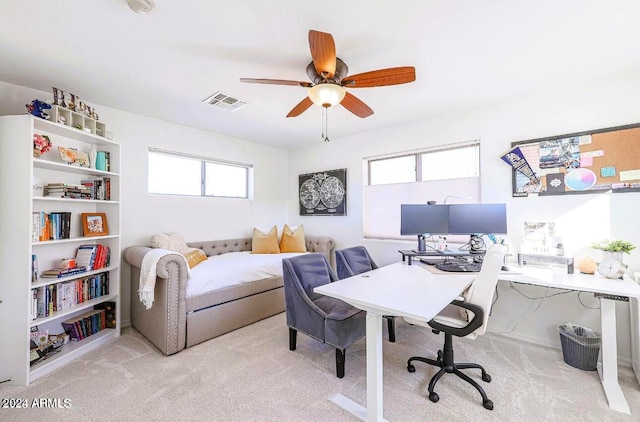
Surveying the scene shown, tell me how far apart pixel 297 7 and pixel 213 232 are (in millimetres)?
3169

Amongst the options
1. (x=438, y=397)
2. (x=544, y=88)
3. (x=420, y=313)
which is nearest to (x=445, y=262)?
(x=438, y=397)

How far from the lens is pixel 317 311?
2.13 meters

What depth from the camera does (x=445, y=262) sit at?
8.43 feet

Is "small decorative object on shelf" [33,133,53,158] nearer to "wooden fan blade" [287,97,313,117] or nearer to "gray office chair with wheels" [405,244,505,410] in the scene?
"wooden fan blade" [287,97,313,117]

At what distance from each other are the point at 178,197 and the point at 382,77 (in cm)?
301

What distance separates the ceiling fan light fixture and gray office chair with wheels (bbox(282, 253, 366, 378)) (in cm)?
133

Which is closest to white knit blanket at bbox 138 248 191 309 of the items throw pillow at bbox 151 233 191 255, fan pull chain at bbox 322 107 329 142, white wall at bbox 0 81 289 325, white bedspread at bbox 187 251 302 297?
white bedspread at bbox 187 251 302 297

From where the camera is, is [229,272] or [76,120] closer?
[76,120]

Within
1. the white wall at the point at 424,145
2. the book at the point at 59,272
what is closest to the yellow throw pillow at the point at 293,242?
the white wall at the point at 424,145

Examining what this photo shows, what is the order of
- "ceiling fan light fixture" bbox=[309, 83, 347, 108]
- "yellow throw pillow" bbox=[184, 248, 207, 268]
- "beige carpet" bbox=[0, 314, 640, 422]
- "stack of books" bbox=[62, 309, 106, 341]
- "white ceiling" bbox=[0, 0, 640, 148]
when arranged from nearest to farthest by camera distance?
"white ceiling" bbox=[0, 0, 640, 148]
"beige carpet" bbox=[0, 314, 640, 422]
"ceiling fan light fixture" bbox=[309, 83, 347, 108]
"stack of books" bbox=[62, 309, 106, 341]
"yellow throw pillow" bbox=[184, 248, 207, 268]

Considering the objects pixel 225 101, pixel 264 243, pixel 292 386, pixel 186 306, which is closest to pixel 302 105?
pixel 225 101

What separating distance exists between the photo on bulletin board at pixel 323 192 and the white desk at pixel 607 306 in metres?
2.47

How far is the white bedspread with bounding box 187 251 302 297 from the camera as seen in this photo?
2.61 metres

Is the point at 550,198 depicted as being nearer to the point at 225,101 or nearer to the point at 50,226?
the point at 225,101
